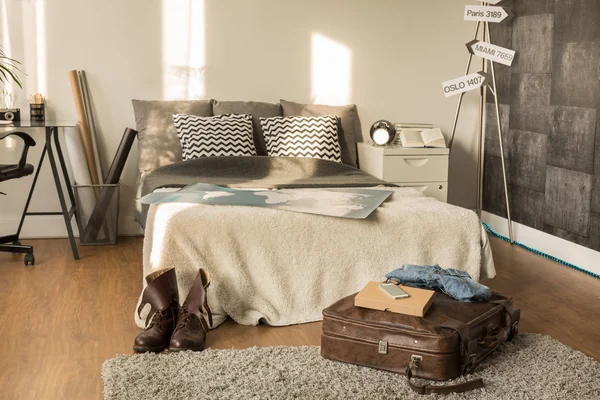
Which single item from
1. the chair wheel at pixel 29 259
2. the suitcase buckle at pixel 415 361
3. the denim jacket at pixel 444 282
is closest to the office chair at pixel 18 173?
A: the chair wheel at pixel 29 259

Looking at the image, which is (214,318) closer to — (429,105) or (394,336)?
(394,336)

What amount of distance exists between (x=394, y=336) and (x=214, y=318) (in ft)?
2.84

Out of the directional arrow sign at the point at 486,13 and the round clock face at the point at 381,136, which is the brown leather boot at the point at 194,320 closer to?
the round clock face at the point at 381,136

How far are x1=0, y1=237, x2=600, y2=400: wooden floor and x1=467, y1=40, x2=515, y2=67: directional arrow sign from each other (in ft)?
4.12

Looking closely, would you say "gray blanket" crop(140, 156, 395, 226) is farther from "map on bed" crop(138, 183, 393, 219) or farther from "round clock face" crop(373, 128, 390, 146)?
"round clock face" crop(373, 128, 390, 146)

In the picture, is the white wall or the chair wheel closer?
the chair wheel

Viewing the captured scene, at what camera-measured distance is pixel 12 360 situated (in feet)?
8.57

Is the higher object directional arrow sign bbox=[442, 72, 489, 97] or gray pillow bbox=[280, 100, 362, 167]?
directional arrow sign bbox=[442, 72, 489, 97]

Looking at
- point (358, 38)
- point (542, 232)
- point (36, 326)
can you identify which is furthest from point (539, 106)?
point (36, 326)

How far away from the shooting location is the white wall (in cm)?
456

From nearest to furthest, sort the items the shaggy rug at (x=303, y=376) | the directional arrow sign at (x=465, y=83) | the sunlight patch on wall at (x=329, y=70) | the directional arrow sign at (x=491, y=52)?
the shaggy rug at (x=303, y=376), the directional arrow sign at (x=491, y=52), the directional arrow sign at (x=465, y=83), the sunlight patch on wall at (x=329, y=70)

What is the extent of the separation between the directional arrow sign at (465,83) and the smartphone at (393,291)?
249 cm

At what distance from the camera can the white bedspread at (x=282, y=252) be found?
2.98 m

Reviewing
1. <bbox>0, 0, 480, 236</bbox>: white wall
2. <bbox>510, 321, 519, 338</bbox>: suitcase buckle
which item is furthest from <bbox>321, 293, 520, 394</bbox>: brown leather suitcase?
<bbox>0, 0, 480, 236</bbox>: white wall
